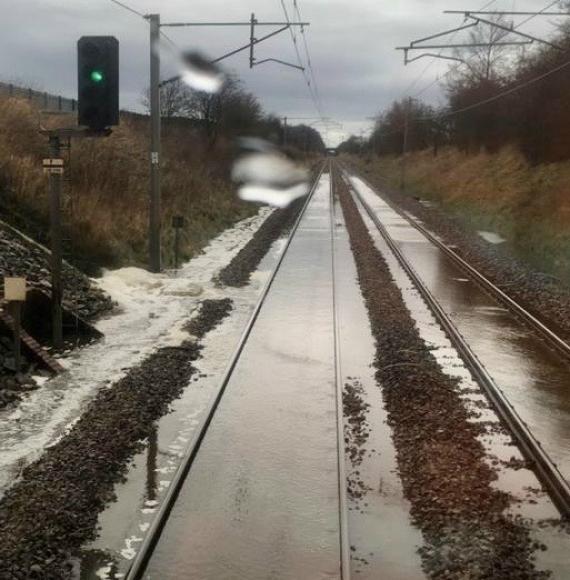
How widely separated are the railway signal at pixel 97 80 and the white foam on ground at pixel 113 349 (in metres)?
3.39

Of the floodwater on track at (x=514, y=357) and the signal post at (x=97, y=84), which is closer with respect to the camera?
the floodwater on track at (x=514, y=357)

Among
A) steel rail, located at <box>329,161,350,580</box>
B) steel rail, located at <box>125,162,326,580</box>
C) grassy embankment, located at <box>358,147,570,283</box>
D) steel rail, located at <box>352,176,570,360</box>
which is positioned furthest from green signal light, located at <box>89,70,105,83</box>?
grassy embankment, located at <box>358,147,570,283</box>

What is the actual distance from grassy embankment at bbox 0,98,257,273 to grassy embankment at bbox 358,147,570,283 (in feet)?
34.9

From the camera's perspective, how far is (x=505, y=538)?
5.84 m

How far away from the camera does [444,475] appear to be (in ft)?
22.7

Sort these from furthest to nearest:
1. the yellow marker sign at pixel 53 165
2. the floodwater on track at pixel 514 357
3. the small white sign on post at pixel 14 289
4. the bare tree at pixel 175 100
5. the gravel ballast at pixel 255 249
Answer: the bare tree at pixel 175 100
the gravel ballast at pixel 255 249
the yellow marker sign at pixel 53 165
the small white sign on post at pixel 14 289
the floodwater on track at pixel 514 357

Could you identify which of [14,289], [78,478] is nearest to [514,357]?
[78,478]

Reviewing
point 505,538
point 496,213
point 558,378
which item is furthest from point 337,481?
point 496,213

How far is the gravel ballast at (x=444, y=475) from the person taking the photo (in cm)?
553

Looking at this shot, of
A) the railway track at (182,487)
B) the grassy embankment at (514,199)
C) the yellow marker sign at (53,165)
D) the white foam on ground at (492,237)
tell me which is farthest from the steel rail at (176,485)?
the white foam on ground at (492,237)

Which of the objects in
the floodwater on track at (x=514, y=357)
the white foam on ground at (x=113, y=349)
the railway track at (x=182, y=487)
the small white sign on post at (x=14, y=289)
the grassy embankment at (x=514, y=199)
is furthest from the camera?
the grassy embankment at (x=514, y=199)

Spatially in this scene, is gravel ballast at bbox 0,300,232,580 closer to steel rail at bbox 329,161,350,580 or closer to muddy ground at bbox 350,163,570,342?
steel rail at bbox 329,161,350,580

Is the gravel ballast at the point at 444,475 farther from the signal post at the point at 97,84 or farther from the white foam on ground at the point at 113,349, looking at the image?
the signal post at the point at 97,84

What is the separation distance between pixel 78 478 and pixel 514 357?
7097 millimetres
